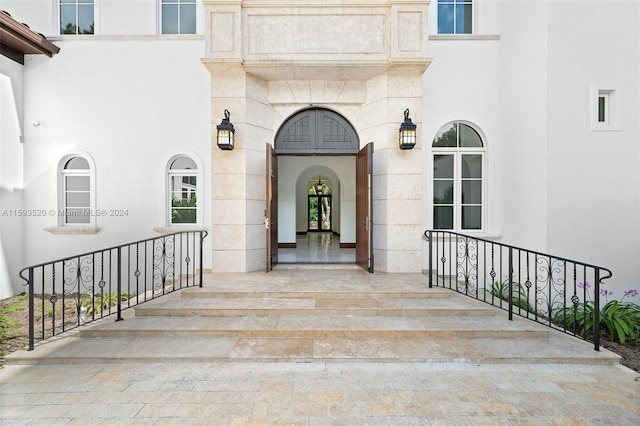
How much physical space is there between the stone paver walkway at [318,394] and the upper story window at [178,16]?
6.56 meters

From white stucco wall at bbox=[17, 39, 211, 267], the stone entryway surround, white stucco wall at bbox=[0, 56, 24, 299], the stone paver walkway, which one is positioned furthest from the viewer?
white stucco wall at bbox=[17, 39, 211, 267]

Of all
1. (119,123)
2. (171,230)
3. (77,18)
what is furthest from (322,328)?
(77,18)

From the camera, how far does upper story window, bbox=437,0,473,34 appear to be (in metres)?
6.62

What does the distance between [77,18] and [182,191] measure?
175 inches

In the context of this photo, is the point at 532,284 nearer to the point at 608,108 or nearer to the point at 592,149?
the point at 592,149

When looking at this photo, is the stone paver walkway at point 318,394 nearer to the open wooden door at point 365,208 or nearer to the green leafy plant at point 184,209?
the open wooden door at point 365,208

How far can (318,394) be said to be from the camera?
274 cm

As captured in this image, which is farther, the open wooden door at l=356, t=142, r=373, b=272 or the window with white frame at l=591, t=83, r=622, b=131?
the open wooden door at l=356, t=142, r=373, b=272

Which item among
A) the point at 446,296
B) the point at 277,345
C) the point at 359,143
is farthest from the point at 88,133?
the point at 446,296

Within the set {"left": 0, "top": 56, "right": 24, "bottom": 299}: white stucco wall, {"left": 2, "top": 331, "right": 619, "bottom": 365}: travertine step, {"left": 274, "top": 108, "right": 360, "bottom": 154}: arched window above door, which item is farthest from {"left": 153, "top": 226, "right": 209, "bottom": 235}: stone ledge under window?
{"left": 0, "top": 56, "right": 24, "bottom": 299}: white stucco wall

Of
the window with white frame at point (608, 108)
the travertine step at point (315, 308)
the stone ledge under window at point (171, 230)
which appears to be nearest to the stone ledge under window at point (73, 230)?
the stone ledge under window at point (171, 230)

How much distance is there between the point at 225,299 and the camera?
183 inches

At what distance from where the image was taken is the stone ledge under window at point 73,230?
6336 millimetres

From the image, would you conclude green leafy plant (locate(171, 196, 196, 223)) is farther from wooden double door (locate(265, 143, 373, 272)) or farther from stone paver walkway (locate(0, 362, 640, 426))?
stone paver walkway (locate(0, 362, 640, 426))
